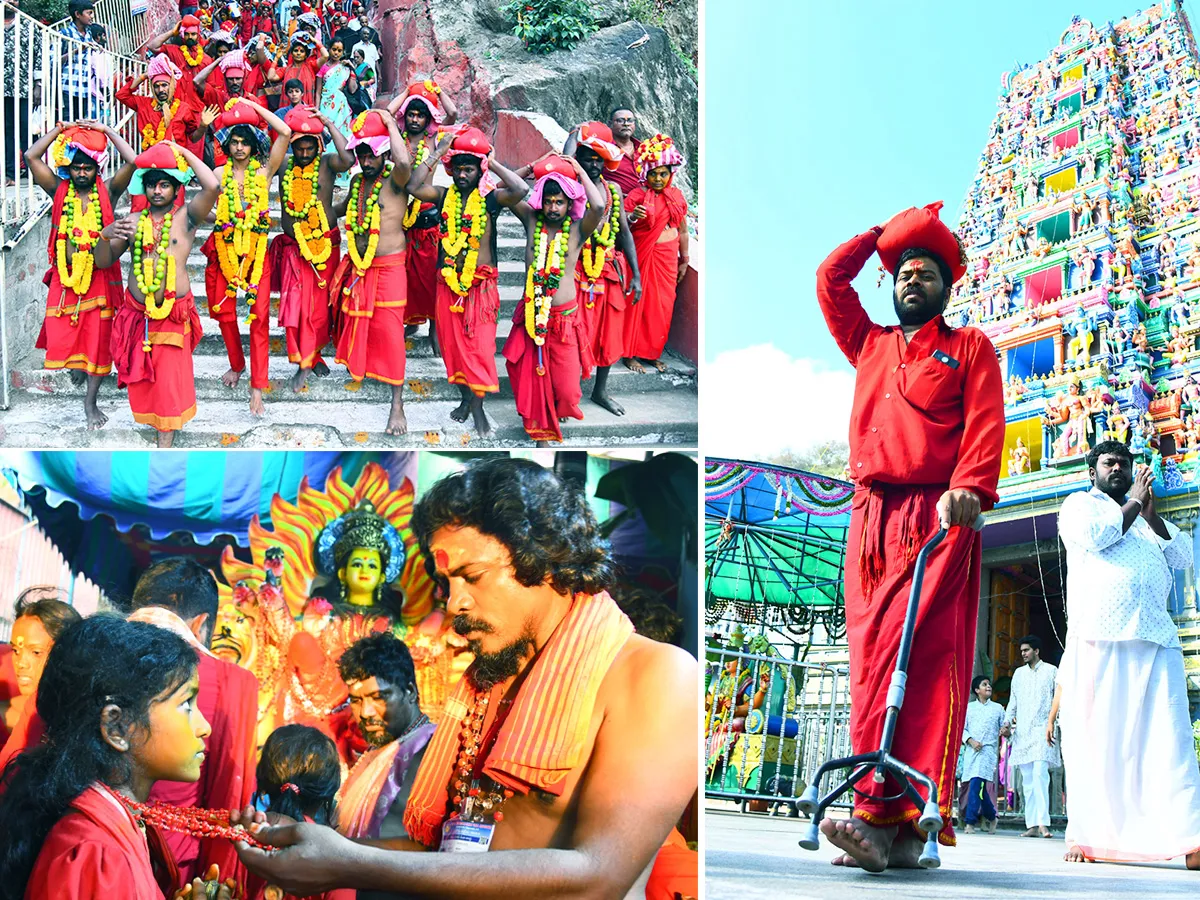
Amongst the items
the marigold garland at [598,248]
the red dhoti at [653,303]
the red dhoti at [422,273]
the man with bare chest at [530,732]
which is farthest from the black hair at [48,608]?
the red dhoti at [653,303]

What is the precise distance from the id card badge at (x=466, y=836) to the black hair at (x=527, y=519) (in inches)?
36.3

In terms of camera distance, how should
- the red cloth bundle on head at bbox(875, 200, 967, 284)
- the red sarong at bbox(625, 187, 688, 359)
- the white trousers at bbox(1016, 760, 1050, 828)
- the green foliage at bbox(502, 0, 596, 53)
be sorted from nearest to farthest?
the red cloth bundle on head at bbox(875, 200, 967, 284) < the white trousers at bbox(1016, 760, 1050, 828) < the red sarong at bbox(625, 187, 688, 359) < the green foliage at bbox(502, 0, 596, 53)

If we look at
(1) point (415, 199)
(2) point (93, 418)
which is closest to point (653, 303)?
(1) point (415, 199)

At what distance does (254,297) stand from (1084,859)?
419 centimetres

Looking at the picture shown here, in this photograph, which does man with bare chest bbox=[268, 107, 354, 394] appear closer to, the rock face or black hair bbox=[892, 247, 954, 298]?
the rock face

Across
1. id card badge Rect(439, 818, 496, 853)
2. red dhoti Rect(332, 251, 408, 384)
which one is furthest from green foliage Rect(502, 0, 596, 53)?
id card badge Rect(439, 818, 496, 853)

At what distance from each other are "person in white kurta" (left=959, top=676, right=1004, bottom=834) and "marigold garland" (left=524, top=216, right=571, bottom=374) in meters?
2.48

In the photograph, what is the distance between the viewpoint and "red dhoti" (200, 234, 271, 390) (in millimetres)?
5852

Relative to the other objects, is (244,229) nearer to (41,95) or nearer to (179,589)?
(41,95)

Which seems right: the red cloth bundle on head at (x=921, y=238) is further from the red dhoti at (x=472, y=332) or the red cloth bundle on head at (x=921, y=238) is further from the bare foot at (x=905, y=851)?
the red dhoti at (x=472, y=332)

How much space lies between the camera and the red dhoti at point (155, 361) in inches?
222

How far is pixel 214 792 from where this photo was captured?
491cm

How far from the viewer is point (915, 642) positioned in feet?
13.0

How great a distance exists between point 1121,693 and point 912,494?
1.30 m
